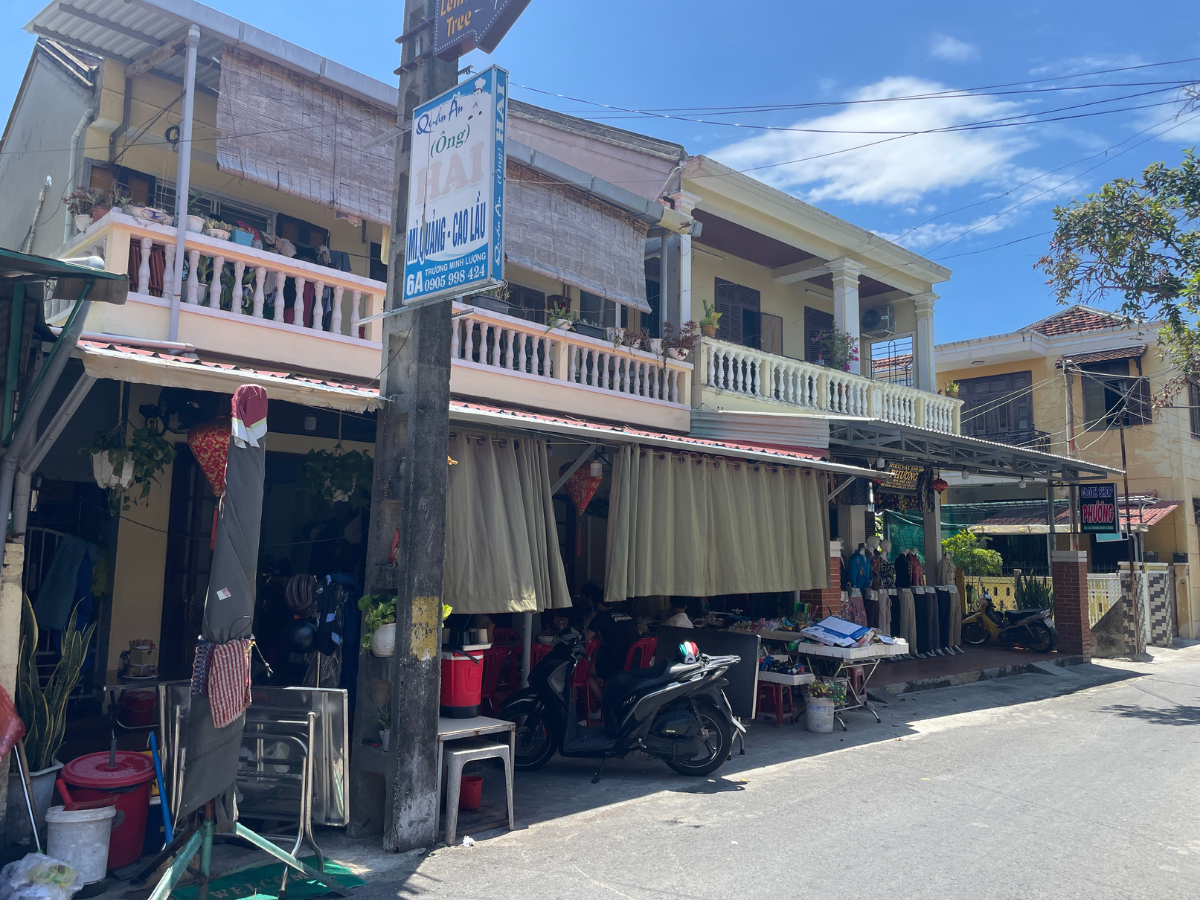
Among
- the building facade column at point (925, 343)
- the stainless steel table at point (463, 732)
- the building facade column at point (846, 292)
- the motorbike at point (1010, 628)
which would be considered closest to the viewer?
the stainless steel table at point (463, 732)

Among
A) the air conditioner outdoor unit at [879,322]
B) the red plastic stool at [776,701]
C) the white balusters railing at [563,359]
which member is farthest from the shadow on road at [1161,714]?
the air conditioner outdoor unit at [879,322]

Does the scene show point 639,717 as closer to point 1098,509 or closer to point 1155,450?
point 1098,509

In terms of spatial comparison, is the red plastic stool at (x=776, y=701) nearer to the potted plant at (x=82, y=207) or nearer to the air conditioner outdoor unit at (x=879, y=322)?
the potted plant at (x=82, y=207)

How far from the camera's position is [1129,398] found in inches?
844

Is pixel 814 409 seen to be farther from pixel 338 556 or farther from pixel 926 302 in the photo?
pixel 338 556

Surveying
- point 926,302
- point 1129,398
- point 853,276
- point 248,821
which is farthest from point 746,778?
point 1129,398

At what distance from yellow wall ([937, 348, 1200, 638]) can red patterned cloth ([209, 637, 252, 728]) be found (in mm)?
22137

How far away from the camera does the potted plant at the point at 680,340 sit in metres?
12.0

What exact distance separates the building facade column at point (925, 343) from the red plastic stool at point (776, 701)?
9288 millimetres

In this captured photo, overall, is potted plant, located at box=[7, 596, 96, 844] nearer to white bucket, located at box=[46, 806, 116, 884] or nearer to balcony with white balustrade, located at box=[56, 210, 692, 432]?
white bucket, located at box=[46, 806, 116, 884]

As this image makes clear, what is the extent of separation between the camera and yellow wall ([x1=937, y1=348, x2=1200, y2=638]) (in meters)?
20.7

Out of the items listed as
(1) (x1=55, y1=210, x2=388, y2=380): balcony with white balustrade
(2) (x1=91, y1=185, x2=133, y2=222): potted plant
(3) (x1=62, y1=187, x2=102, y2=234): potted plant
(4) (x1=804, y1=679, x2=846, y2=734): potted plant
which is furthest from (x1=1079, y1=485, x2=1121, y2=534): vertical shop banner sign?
(3) (x1=62, y1=187, x2=102, y2=234): potted plant

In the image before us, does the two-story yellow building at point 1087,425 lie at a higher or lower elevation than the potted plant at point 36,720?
higher

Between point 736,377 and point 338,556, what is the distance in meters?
6.62
